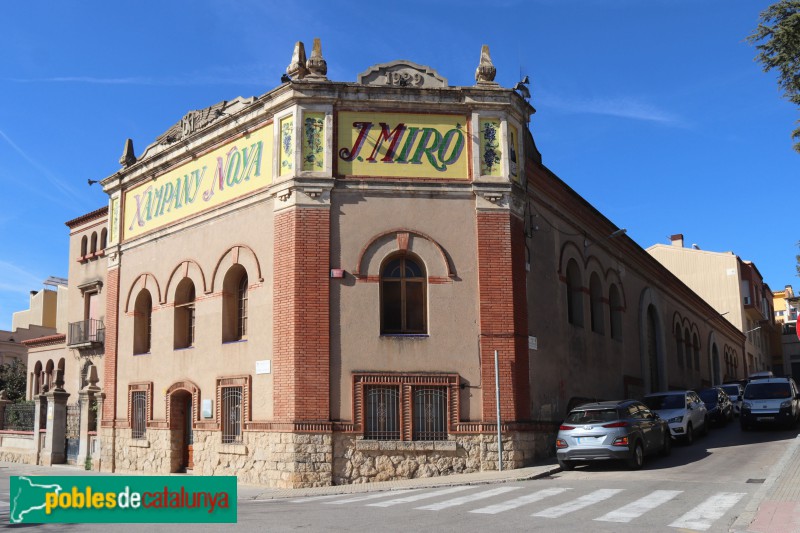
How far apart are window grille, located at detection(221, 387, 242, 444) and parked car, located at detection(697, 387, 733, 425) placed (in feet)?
57.6

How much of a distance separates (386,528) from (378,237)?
9.76 metres

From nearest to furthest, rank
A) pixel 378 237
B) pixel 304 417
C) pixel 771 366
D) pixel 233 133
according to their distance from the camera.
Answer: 1. pixel 304 417
2. pixel 378 237
3. pixel 233 133
4. pixel 771 366

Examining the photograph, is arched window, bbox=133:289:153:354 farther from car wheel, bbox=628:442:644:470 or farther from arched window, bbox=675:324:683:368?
arched window, bbox=675:324:683:368

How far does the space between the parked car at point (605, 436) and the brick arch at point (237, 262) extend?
8.68m

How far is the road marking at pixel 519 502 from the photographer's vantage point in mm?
12506

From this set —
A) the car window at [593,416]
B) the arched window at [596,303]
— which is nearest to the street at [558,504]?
the car window at [593,416]

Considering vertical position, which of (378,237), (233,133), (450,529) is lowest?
(450,529)

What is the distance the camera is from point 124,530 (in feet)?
35.6

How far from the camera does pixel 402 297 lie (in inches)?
778

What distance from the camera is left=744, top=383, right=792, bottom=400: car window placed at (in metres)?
25.9

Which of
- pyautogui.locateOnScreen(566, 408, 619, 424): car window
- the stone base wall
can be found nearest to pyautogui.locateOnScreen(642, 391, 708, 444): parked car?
pyautogui.locateOnScreen(566, 408, 619, 424): car window

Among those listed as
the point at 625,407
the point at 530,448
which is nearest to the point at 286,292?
the point at 530,448

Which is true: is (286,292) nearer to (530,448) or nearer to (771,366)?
(530,448)

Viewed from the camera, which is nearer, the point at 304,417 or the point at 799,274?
the point at 304,417
